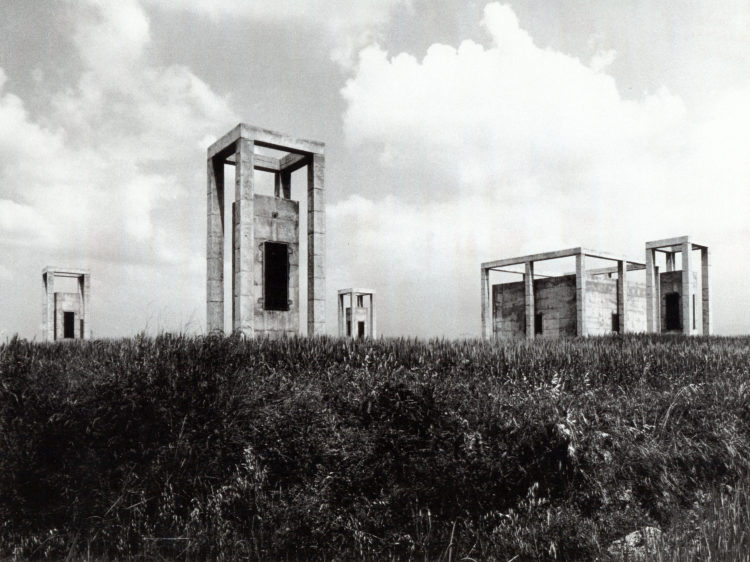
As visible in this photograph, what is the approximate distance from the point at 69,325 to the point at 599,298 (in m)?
24.3

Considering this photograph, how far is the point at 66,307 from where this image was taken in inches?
1113

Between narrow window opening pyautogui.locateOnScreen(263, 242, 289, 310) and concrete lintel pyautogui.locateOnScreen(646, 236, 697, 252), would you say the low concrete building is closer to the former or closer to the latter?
concrete lintel pyautogui.locateOnScreen(646, 236, 697, 252)

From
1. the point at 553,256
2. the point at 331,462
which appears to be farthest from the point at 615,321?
the point at 331,462

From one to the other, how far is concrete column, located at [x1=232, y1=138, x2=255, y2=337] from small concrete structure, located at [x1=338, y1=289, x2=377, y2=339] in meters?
20.7

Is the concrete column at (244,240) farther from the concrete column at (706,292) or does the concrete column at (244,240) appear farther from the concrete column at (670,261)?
the concrete column at (670,261)

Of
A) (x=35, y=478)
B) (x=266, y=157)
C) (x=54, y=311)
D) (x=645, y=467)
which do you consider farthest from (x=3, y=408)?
(x=54, y=311)

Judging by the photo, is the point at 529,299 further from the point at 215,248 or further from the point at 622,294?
the point at 215,248

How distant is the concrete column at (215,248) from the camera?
12734 millimetres

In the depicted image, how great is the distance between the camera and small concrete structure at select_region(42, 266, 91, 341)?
26266mm

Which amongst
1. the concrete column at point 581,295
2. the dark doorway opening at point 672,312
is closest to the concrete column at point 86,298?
the concrete column at point 581,295

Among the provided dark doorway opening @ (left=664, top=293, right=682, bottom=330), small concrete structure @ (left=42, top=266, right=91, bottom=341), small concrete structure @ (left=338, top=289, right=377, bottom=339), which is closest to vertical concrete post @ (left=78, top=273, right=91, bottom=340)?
small concrete structure @ (left=42, top=266, right=91, bottom=341)

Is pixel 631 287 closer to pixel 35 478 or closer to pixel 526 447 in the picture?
pixel 526 447

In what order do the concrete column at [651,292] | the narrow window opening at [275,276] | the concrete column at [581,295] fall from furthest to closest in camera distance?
the concrete column at [581,295]
the concrete column at [651,292]
the narrow window opening at [275,276]

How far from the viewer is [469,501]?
564cm
